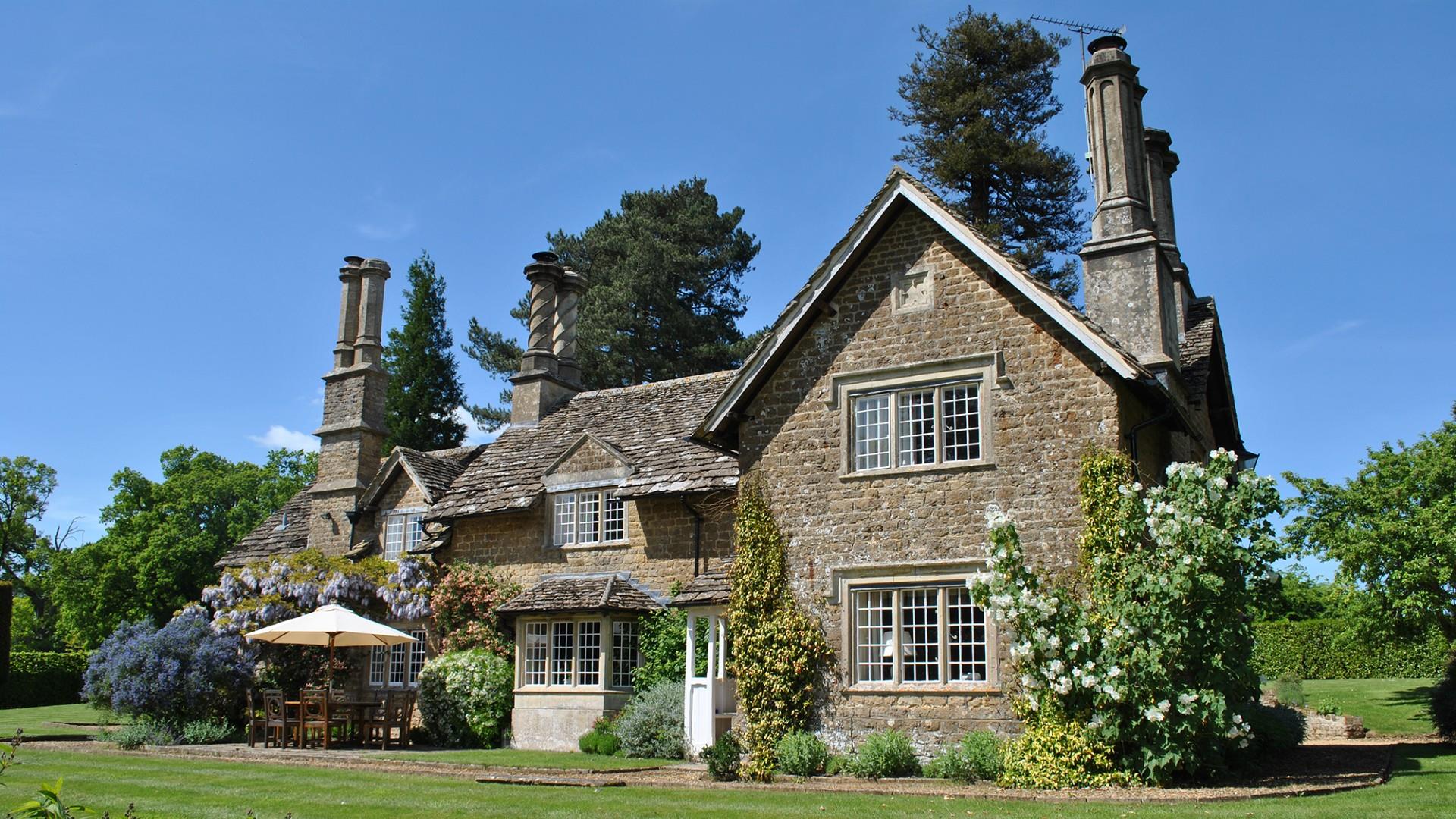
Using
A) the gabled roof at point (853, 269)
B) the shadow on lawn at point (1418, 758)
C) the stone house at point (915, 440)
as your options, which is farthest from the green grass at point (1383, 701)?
the gabled roof at point (853, 269)

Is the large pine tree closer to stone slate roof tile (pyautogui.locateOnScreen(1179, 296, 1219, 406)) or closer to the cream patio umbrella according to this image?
the cream patio umbrella

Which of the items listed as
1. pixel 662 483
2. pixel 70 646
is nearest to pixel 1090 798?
pixel 662 483

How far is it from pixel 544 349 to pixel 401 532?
5982 millimetres

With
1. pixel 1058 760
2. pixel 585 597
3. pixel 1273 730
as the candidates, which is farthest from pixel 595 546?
pixel 1273 730

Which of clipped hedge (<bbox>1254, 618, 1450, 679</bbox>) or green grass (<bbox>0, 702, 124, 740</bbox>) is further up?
clipped hedge (<bbox>1254, 618, 1450, 679</bbox>)

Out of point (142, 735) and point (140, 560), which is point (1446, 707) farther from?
point (140, 560)

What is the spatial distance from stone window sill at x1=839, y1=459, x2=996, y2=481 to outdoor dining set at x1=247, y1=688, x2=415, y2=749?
425 inches

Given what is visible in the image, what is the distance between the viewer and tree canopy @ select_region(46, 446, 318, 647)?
54.4 meters

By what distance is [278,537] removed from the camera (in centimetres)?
3225

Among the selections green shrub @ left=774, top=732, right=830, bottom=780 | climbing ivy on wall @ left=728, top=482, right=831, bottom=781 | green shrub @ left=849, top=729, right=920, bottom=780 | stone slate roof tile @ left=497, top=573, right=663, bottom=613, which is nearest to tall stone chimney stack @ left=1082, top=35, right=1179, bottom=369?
climbing ivy on wall @ left=728, top=482, right=831, bottom=781

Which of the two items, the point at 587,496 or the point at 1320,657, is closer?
the point at 587,496

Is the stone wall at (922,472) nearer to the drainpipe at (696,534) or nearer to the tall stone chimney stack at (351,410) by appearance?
the drainpipe at (696,534)

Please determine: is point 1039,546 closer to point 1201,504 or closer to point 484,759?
point 1201,504

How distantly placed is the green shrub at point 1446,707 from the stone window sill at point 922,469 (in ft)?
34.2
